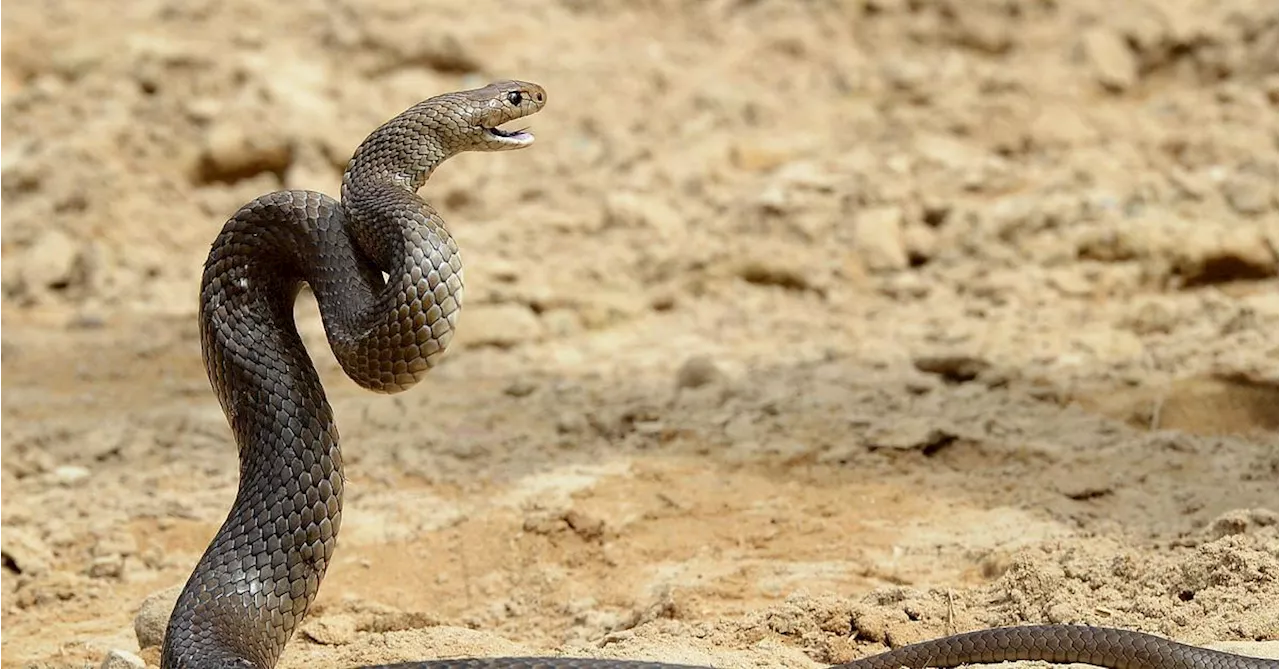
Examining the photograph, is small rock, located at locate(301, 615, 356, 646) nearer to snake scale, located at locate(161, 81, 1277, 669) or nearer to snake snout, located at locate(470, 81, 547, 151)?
snake scale, located at locate(161, 81, 1277, 669)

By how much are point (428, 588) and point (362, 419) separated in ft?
6.50

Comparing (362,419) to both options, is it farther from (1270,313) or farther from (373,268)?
(1270,313)

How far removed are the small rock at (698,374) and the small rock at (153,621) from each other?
10.9 ft

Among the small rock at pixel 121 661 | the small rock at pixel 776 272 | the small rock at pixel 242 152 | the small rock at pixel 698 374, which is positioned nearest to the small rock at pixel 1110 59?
the small rock at pixel 776 272

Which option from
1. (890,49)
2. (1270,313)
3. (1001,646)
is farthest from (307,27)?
(1001,646)

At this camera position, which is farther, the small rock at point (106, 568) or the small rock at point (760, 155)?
the small rock at point (760, 155)

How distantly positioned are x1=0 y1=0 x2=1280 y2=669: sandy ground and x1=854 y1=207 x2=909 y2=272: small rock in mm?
26

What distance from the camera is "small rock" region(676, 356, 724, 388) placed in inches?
311

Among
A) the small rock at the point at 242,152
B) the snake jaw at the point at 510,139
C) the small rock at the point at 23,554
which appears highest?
the snake jaw at the point at 510,139

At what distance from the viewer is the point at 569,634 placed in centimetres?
544

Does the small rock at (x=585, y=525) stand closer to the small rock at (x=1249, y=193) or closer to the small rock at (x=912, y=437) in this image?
the small rock at (x=912, y=437)

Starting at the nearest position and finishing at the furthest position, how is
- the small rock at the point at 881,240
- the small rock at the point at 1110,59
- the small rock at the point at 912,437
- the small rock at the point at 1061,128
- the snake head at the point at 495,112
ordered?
the snake head at the point at 495,112 < the small rock at the point at 912,437 < the small rock at the point at 881,240 < the small rock at the point at 1061,128 < the small rock at the point at 1110,59

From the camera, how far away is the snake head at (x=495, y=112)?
4953 mm

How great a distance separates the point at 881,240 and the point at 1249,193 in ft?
7.28
